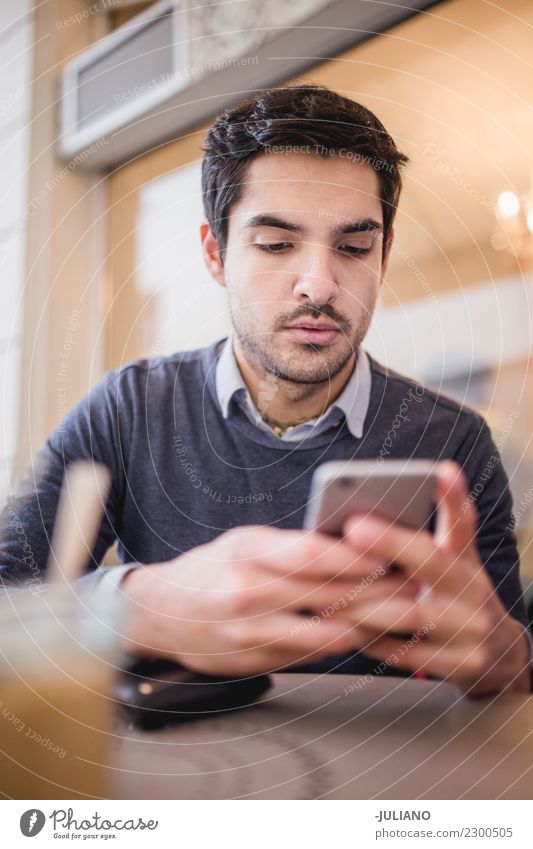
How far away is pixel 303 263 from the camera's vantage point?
466 millimetres

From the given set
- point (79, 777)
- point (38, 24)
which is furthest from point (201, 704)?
point (38, 24)

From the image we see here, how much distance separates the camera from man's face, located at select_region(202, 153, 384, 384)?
463mm

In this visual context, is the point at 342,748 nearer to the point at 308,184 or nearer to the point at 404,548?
the point at 404,548

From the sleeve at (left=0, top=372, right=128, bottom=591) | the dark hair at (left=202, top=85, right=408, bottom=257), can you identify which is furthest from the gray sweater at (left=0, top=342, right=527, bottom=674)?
the dark hair at (left=202, top=85, right=408, bottom=257)

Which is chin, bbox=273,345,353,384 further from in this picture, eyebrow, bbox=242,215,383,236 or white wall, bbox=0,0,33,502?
white wall, bbox=0,0,33,502

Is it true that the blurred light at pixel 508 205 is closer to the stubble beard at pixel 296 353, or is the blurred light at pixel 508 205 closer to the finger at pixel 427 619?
the stubble beard at pixel 296 353

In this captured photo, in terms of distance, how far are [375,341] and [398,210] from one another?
3.5 inches

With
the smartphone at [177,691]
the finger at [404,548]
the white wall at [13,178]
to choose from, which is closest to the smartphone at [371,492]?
the finger at [404,548]

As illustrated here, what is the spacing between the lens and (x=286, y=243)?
1.53ft

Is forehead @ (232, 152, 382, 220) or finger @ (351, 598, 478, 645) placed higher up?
forehead @ (232, 152, 382, 220)

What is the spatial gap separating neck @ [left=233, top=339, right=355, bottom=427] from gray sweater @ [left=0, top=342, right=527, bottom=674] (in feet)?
0.05

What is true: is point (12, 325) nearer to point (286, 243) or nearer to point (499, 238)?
point (286, 243)

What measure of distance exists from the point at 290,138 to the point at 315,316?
114mm

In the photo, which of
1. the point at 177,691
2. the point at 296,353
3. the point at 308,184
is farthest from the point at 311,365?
the point at 177,691
